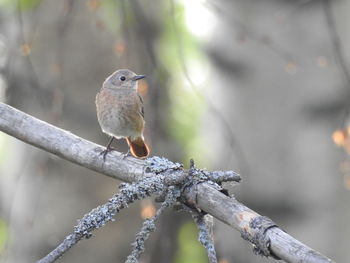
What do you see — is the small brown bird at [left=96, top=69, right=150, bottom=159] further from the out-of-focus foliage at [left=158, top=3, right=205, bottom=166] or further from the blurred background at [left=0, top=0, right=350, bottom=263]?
the out-of-focus foliage at [left=158, top=3, right=205, bottom=166]

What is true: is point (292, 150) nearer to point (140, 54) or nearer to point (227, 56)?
point (227, 56)

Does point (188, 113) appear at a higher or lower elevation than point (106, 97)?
higher

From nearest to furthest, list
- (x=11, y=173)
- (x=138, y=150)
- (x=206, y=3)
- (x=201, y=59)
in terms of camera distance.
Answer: (x=206, y=3) → (x=138, y=150) → (x=11, y=173) → (x=201, y=59)

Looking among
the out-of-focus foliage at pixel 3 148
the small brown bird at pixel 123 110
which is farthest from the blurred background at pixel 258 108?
the out-of-focus foliage at pixel 3 148

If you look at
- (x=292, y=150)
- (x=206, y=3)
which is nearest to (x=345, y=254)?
(x=292, y=150)

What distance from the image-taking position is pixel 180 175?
6.47 feet

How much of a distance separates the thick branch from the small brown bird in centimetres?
146

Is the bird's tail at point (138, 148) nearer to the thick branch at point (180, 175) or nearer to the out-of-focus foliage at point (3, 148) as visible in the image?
the out-of-focus foliage at point (3, 148)

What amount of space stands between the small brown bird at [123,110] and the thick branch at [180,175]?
1.46 meters

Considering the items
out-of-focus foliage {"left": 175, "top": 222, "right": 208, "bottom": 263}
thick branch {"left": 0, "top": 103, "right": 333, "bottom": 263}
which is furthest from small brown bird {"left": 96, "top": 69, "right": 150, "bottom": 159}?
thick branch {"left": 0, "top": 103, "right": 333, "bottom": 263}

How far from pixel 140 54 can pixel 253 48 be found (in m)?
0.74

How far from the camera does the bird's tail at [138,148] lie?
12.6 ft

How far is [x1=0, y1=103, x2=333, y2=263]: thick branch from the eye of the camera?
1.67 meters

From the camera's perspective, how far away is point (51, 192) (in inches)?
162
